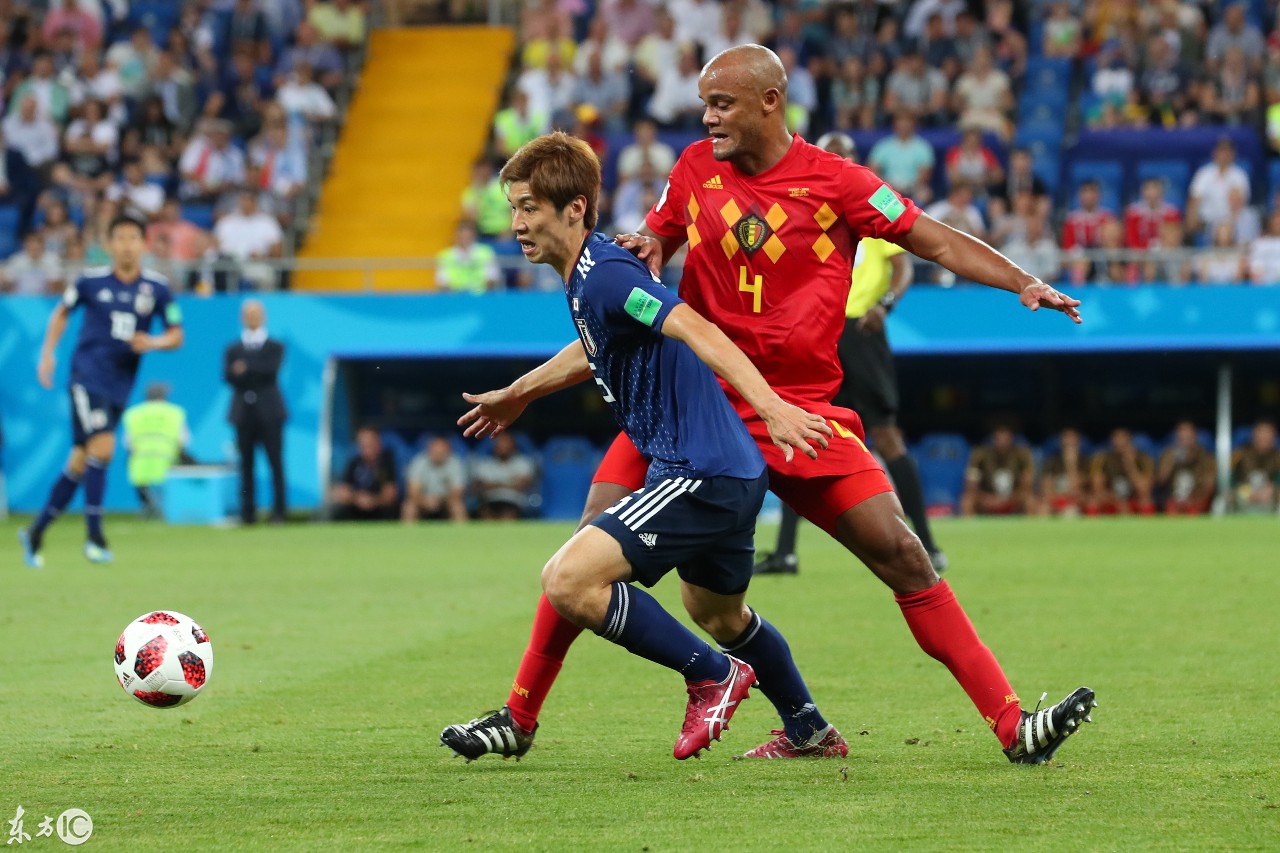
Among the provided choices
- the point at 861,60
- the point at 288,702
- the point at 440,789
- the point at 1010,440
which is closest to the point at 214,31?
the point at 861,60

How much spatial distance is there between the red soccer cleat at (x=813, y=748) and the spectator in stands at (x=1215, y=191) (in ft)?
49.7

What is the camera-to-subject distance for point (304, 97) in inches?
955

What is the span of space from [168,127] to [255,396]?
622cm

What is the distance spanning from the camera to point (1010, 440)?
19641 mm

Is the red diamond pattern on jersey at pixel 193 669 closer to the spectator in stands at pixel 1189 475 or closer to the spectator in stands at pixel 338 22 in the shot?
the spectator in stands at pixel 1189 475

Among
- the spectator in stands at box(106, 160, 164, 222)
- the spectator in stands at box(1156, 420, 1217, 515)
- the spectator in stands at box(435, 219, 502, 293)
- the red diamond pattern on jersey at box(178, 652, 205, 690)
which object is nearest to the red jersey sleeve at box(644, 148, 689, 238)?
the red diamond pattern on jersey at box(178, 652, 205, 690)

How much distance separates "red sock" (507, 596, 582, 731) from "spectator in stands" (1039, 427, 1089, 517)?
14.5m

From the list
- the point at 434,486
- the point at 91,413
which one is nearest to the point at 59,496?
the point at 91,413

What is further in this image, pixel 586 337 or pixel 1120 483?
pixel 1120 483

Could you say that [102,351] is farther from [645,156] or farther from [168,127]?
[168,127]

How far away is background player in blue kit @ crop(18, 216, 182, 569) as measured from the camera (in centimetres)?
1337

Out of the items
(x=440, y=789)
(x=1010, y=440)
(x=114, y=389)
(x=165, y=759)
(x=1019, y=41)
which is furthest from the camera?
(x=1019, y=41)

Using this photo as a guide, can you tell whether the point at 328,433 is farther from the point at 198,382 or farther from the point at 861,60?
the point at 861,60

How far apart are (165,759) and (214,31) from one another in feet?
70.2
